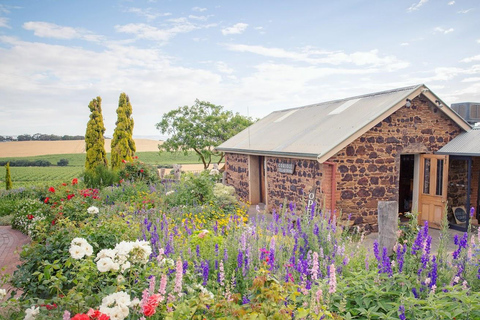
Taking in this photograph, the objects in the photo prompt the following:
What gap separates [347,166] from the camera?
9.59m

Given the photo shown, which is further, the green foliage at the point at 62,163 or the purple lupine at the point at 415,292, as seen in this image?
the green foliage at the point at 62,163

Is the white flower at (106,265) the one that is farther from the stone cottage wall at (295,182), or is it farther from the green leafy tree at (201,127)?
the green leafy tree at (201,127)

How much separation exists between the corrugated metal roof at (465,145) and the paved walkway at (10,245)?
458 inches

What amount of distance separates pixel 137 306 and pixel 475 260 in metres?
4.16

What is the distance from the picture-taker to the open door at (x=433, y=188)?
10164mm

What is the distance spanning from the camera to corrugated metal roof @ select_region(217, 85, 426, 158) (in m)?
9.63

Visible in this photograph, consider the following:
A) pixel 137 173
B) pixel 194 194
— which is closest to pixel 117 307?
pixel 194 194

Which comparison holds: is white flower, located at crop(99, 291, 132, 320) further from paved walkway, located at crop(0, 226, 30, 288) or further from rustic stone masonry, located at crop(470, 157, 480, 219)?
rustic stone masonry, located at crop(470, 157, 480, 219)

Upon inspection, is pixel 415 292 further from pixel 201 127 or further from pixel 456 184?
pixel 201 127

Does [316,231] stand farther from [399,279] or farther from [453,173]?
[453,173]

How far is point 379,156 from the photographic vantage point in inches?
392

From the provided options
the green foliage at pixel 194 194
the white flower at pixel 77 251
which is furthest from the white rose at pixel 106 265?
the green foliage at pixel 194 194

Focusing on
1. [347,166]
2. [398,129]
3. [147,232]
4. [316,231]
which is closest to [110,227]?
[147,232]

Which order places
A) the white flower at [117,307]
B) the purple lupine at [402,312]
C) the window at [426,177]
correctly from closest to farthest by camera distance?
the white flower at [117,307]
the purple lupine at [402,312]
the window at [426,177]
